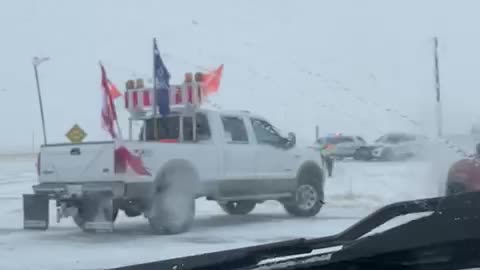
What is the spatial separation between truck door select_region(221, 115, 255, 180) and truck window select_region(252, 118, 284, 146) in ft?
0.88

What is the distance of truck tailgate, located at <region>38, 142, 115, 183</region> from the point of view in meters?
10.6

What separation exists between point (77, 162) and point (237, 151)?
8.34 feet

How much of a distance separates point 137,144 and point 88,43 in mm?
79915

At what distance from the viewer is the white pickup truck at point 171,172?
1056 cm

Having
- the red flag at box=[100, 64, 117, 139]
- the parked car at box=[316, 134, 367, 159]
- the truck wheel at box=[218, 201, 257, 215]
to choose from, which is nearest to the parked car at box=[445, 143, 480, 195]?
the red flag at box=[100, 64, 117, 139]

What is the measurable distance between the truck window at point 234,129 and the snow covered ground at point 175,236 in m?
1.29

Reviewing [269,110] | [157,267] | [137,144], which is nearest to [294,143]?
[137,144]

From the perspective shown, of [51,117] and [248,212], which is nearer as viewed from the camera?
[248,212]

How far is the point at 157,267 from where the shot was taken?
3.18 metres

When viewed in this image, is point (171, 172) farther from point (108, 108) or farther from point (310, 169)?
point (310, 169)

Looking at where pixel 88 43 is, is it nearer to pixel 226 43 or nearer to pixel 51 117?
pixel 226 43

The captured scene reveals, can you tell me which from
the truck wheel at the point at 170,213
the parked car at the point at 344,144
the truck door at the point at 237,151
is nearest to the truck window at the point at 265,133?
the truck door at the point at 237,151

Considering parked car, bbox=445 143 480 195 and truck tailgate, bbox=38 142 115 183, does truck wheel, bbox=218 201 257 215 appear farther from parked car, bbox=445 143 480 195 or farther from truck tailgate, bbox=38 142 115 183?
parked car, bbox=445 143 480 195

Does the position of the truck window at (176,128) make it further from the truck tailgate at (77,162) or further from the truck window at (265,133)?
the truck tailgate at (77,162)
